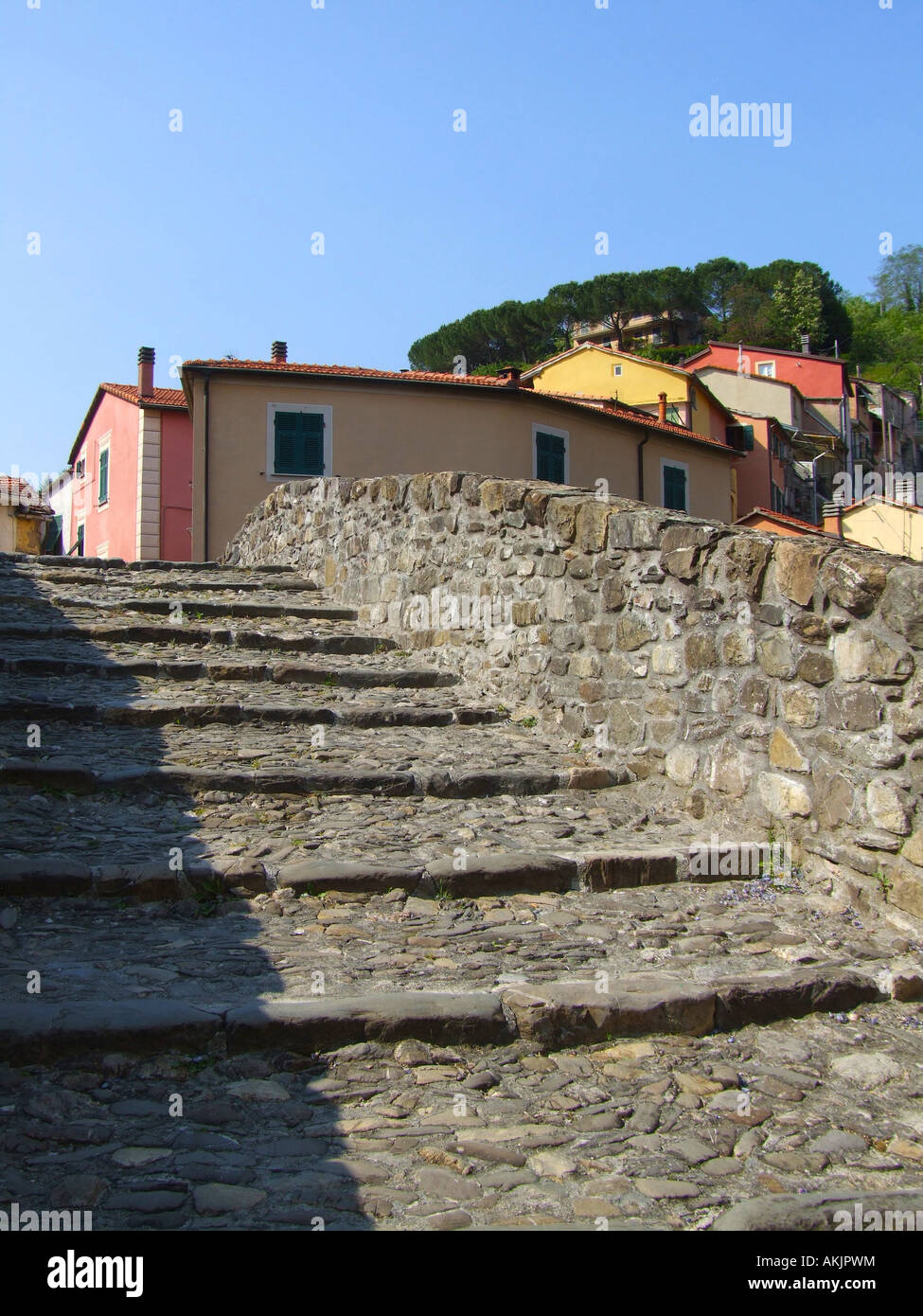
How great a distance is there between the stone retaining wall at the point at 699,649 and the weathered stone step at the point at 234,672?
1.13ft

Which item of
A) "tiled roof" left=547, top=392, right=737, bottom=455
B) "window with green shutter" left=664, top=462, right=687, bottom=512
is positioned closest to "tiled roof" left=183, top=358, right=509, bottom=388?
"tiled roof" left=547, top=392, right=737, bottom=455

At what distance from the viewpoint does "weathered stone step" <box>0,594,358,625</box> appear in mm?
7766

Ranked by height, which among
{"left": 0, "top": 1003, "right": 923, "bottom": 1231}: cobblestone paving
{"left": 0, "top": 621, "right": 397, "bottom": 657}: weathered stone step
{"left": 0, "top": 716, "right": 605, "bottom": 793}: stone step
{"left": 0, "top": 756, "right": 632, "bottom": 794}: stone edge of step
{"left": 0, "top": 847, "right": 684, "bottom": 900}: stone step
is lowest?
{"left": 0, "top": 1003, "right": 923, "bottom": 1231}: cobblestone paving

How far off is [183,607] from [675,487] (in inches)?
659

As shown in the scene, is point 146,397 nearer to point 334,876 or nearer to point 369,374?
point 369,374

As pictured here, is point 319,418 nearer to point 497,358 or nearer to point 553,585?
point 553,585

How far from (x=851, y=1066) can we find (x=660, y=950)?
28.1 inches

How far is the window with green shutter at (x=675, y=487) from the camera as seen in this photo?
74.2 feet

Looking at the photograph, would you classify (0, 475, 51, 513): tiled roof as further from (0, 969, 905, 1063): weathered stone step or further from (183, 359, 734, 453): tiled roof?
(0, 969, 905, 1063): weathered stone step

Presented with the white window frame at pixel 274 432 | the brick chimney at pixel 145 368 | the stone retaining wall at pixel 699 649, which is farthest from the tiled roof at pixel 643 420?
the stone retaining wall at pixel 699 649

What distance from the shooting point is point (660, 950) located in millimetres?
3496

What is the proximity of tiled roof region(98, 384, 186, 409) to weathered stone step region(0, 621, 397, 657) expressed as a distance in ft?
45.4

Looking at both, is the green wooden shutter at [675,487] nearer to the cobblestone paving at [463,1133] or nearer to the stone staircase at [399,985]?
the stone staircase at [399,985]

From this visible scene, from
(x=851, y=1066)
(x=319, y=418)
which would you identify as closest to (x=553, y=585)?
(x=851, y=1066)
